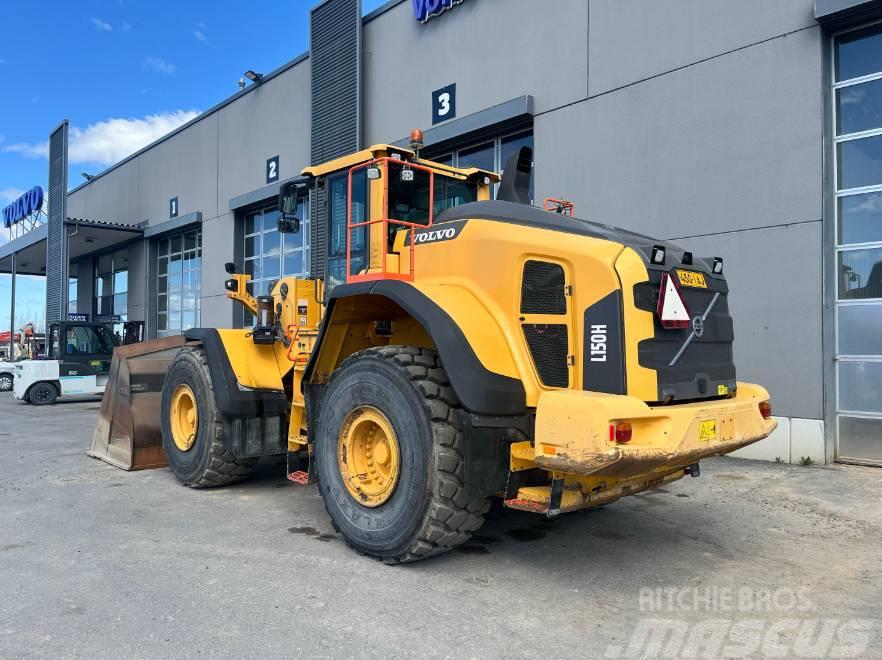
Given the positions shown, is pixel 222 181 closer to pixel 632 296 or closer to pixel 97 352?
pixel 97 352

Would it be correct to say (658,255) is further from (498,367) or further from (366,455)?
(366,455)

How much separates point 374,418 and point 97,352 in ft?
55.7

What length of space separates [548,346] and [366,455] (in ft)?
5.27

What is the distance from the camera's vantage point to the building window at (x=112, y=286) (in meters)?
26.7

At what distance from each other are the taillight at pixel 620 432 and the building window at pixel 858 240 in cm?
582

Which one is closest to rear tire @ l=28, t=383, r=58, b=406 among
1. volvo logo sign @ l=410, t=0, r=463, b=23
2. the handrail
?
volvo logo sign @ l=410, t=0, r=463, b=23

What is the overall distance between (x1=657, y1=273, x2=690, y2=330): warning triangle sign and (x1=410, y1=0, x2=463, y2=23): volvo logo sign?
394 inches

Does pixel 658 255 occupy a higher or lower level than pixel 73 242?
lower

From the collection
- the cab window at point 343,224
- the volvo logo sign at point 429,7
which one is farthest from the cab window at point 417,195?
the volvo logo sign at point 429,7

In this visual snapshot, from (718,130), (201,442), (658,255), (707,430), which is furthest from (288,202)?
(718,130)

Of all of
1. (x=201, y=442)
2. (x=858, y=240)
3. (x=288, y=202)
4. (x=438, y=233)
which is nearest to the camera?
(x=438, y=233)

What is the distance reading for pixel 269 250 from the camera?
59.1 feet

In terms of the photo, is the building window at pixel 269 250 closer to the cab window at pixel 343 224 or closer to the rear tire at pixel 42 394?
the rear tire at pixel 42 394

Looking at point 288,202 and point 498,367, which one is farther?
point 288,202
